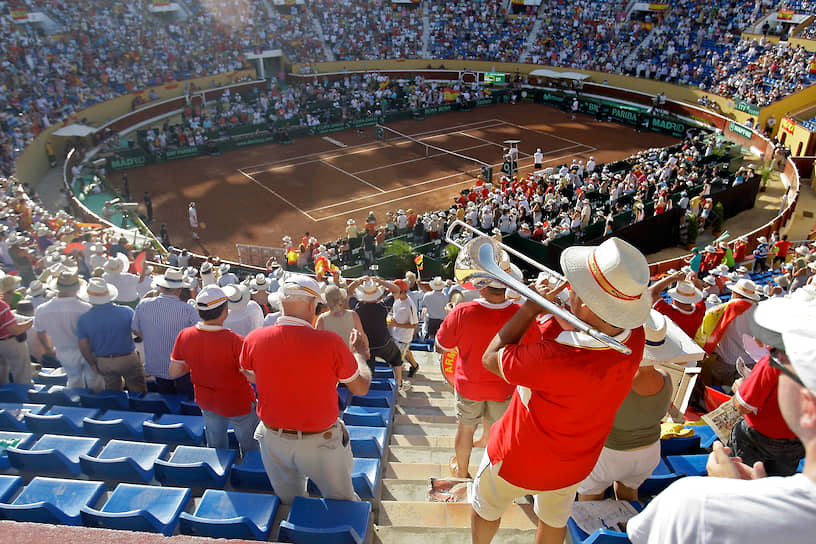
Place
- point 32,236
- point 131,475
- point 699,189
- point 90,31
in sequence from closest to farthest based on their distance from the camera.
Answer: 1. point 131,475
2. point 32,236
3. point 699,189
4. point 90,31

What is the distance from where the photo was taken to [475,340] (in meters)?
4.74

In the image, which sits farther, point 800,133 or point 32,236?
point 800,133

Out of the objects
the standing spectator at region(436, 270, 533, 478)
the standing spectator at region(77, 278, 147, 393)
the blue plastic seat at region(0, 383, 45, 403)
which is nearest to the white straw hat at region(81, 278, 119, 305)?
the standing spectator at region(77, 278, 147, 393)

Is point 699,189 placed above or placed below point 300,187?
above

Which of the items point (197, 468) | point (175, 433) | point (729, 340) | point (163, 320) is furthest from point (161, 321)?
point (729, 340)

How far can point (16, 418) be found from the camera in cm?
596

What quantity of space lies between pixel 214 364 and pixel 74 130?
2784 centimetres

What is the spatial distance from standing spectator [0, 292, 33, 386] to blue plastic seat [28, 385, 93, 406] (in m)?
0.45

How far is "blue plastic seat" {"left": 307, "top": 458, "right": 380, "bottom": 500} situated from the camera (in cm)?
468

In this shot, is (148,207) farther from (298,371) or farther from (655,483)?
(655,483)

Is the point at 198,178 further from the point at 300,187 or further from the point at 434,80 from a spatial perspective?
the point at 434,80

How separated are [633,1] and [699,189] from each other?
87.4 feet

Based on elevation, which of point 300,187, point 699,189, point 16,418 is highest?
point 16,418

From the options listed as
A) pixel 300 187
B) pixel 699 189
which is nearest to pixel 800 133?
pixel 699 189
